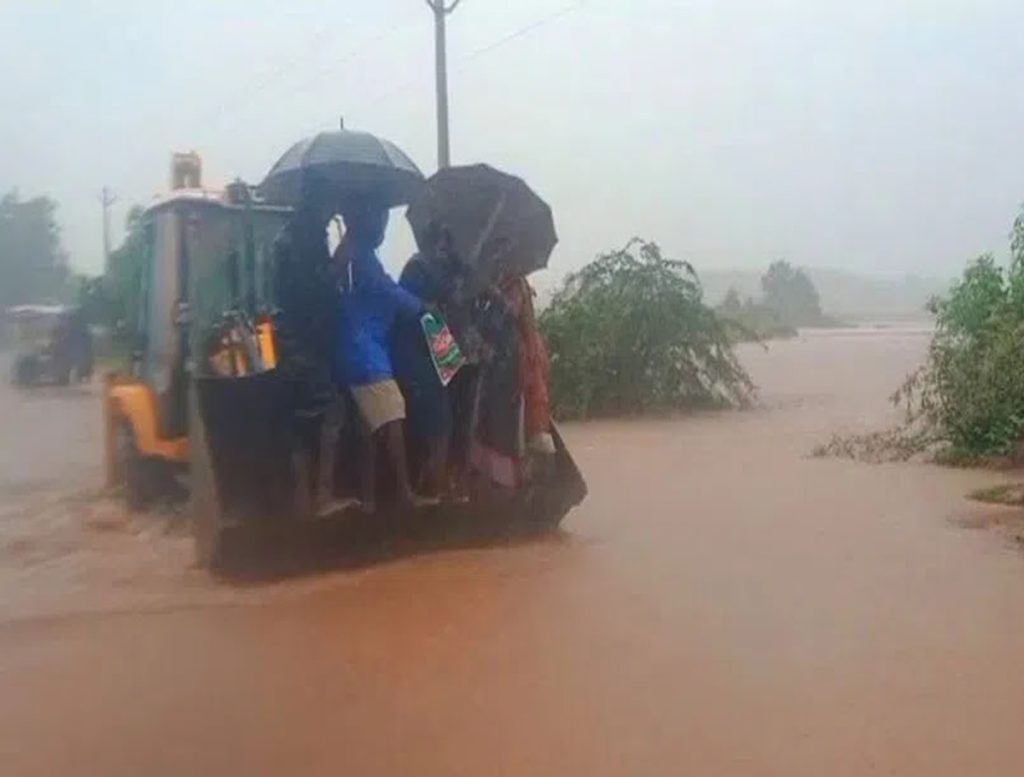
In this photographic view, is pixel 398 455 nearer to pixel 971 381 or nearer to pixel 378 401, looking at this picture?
pixel 378 401

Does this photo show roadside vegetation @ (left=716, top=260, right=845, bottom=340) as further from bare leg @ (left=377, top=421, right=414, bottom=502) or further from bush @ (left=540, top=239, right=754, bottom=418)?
bare leg @ (left=377, top=421, right=414, bottom=502)

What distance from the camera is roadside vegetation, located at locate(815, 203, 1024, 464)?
12805 millimetres

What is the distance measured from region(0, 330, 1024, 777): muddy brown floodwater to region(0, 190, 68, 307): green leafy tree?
1224 centimetres

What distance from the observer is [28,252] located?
75.8 feet

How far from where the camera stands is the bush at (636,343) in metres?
18.9

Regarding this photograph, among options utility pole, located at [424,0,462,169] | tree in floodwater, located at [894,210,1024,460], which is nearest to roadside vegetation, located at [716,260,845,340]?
utility pole, located at [424,0,462,169]

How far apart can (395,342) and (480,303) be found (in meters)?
0.60

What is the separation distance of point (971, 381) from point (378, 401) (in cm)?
671

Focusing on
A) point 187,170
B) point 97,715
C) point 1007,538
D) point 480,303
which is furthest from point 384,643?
point 187,170

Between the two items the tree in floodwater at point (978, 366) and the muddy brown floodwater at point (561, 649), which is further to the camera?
the tree in floodwater at point (978, 366)

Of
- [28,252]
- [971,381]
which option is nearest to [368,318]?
[971,381]

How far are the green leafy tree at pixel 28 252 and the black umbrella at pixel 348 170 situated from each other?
46.6 ft

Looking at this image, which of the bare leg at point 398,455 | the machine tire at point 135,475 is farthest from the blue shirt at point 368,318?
the machine tire at point 135,475

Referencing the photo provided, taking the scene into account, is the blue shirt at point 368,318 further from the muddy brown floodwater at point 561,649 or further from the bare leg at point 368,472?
the muddy brown floodwater at point 561,649
